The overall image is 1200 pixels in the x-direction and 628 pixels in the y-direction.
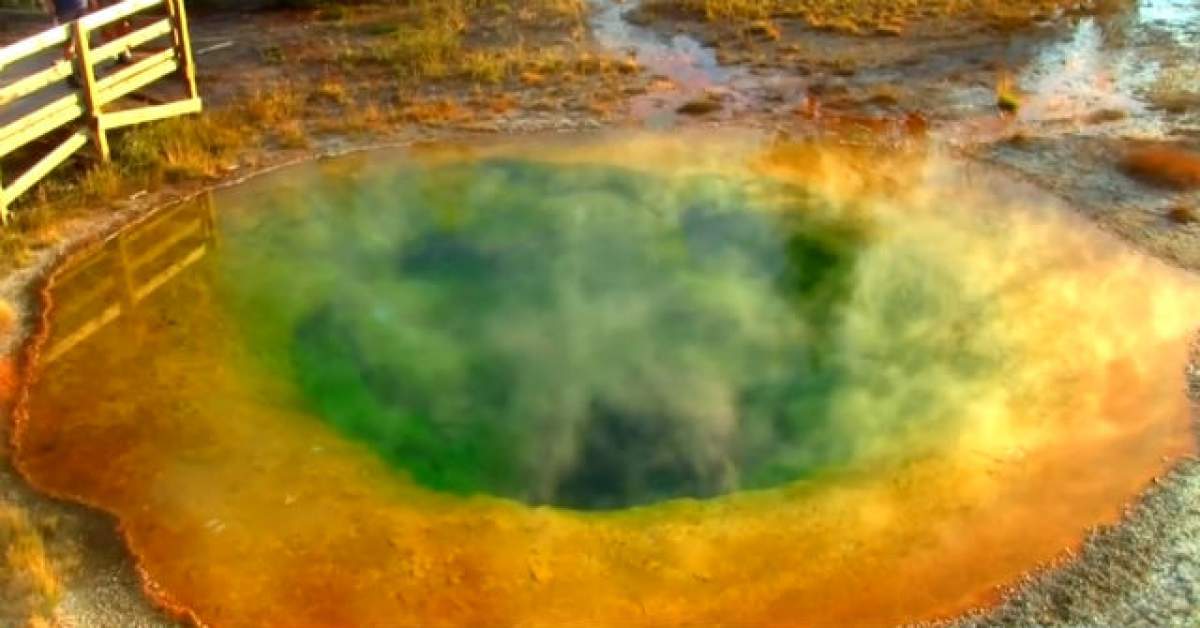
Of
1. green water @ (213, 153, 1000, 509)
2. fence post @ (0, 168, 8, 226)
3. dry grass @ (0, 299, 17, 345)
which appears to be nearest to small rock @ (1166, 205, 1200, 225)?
green water @ (213, 153, 1000, 509)

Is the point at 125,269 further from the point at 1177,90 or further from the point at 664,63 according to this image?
the point at 1177,90

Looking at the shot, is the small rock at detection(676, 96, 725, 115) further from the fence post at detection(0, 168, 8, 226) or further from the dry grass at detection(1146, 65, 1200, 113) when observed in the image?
the fence post at detection(0, 168, 8, 226)

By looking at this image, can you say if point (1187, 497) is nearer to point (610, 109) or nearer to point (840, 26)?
point (610, 109)

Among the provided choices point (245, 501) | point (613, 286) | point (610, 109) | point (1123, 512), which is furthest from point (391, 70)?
point (1123, 512)

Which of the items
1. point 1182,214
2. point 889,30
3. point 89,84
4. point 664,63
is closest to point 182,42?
point 89,84

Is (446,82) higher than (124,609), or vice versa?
(446,82)

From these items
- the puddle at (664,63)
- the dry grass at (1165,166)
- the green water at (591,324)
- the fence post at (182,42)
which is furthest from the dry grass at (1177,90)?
the fence post at (182,42)
